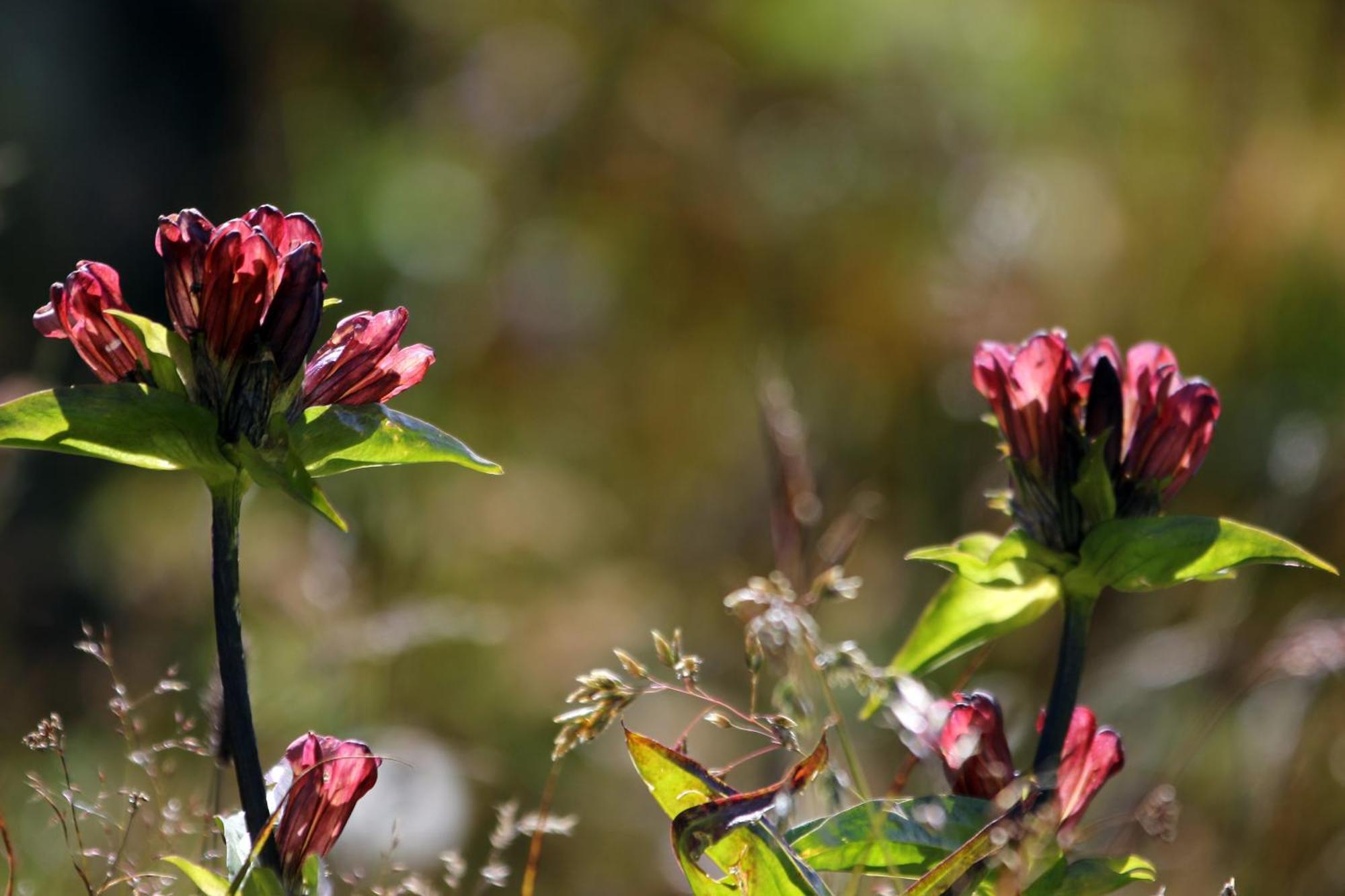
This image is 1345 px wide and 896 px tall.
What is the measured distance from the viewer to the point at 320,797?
680mm

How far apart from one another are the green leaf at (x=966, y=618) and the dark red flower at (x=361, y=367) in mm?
364

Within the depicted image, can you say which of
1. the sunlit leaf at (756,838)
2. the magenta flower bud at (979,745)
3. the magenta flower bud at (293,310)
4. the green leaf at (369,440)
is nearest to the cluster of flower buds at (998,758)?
the magenta flower bud at (979,745)

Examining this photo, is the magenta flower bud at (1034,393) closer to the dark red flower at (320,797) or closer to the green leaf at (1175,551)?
the green leaf at (1175,551)

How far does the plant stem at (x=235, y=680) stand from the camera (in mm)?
634

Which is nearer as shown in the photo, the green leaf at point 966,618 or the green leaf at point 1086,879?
the green leaf at point 1086,879

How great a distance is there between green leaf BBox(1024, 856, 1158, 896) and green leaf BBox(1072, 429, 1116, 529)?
201 millimetres

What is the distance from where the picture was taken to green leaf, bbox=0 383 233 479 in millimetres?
611

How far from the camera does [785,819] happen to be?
68 centimetres

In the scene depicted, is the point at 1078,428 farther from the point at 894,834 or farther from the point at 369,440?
the point at 369,440

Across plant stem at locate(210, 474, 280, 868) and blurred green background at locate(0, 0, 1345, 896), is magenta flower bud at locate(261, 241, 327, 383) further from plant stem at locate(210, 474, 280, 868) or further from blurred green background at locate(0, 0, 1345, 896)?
blurred green background at locate(0, 0, 1345, 896)

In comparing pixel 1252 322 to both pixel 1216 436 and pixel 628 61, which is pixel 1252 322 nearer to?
pixel 1216 436

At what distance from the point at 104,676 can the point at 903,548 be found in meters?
1.77

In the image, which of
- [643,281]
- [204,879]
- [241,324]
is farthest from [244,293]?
[643,281]

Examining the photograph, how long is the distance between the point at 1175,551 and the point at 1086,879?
189mm
